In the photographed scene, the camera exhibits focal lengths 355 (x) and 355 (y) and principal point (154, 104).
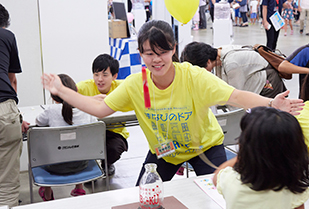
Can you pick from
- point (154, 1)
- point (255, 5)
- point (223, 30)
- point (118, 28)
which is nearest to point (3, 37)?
point (118, 28)

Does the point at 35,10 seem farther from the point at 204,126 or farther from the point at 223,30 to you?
the point at 223,30

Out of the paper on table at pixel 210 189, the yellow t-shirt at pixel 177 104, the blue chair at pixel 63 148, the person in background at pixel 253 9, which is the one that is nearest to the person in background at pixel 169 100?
the yellow t-shirt at pixel 177 104

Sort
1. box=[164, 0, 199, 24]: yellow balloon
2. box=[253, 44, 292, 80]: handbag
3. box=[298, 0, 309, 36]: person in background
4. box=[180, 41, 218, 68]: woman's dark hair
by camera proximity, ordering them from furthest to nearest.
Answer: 1. box=[298, 0, 309, 36]: person in background
2. box=[253, 44, 292, 80]: handbag
3. box=[180, 41, 218, 68]: woman's dark hair
4. box=[164, 0, 199, 24]: yellow balloon

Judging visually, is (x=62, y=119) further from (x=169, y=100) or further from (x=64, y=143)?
(x=169, y=100)

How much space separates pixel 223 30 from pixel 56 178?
243 inches

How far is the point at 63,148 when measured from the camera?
2.35 m

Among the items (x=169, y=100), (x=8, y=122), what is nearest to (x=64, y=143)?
(x=8, y=122)

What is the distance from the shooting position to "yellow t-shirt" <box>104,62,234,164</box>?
5.67 ft

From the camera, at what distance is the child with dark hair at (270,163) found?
3.42ft

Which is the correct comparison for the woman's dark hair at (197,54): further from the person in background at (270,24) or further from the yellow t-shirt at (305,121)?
the person in background at (270,24)

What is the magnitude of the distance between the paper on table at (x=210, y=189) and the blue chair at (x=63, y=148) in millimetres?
937

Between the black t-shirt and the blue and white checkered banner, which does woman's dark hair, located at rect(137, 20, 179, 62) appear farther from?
the blue and white checkered banner

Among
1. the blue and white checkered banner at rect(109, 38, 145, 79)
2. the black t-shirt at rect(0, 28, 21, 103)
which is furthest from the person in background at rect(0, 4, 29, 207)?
A: the blue and white checkered banner at rect(109, 38, 145, 79)

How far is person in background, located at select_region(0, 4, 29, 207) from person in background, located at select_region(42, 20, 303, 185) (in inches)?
34.0
